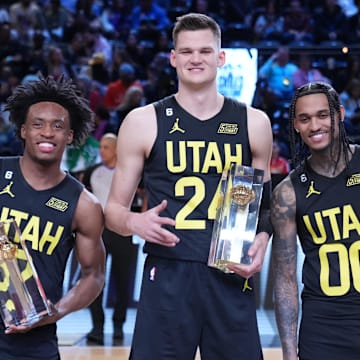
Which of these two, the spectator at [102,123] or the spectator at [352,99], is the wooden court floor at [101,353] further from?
the spectator at [352,99]

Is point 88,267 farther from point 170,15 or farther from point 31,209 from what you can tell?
point 170,15

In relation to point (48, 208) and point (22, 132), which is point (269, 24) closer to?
point (22, 132)

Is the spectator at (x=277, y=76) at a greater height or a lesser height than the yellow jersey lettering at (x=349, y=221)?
greater

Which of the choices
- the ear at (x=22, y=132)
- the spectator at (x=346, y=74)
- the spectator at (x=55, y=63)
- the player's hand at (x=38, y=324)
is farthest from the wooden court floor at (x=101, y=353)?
the spectator at (x=55, y=63)

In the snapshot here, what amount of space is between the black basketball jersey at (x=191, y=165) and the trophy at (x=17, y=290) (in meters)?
0.54

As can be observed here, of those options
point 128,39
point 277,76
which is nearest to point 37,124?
point 277,76

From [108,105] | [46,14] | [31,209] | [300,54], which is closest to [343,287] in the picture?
[31,209]

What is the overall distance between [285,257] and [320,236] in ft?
0.68

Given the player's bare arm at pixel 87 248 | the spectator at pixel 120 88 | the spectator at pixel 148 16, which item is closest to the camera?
the player's bare arm at pixel 87 248

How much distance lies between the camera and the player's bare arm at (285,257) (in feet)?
12.9

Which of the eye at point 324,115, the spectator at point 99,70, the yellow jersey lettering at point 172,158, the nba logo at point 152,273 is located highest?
the spectator at point 99,70

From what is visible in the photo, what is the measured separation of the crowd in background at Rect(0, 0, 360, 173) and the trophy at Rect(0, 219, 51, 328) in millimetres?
5500

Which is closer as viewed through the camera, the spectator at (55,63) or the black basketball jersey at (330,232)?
the black basketball jersey at (330,232)

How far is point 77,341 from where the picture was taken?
7.18 meters
